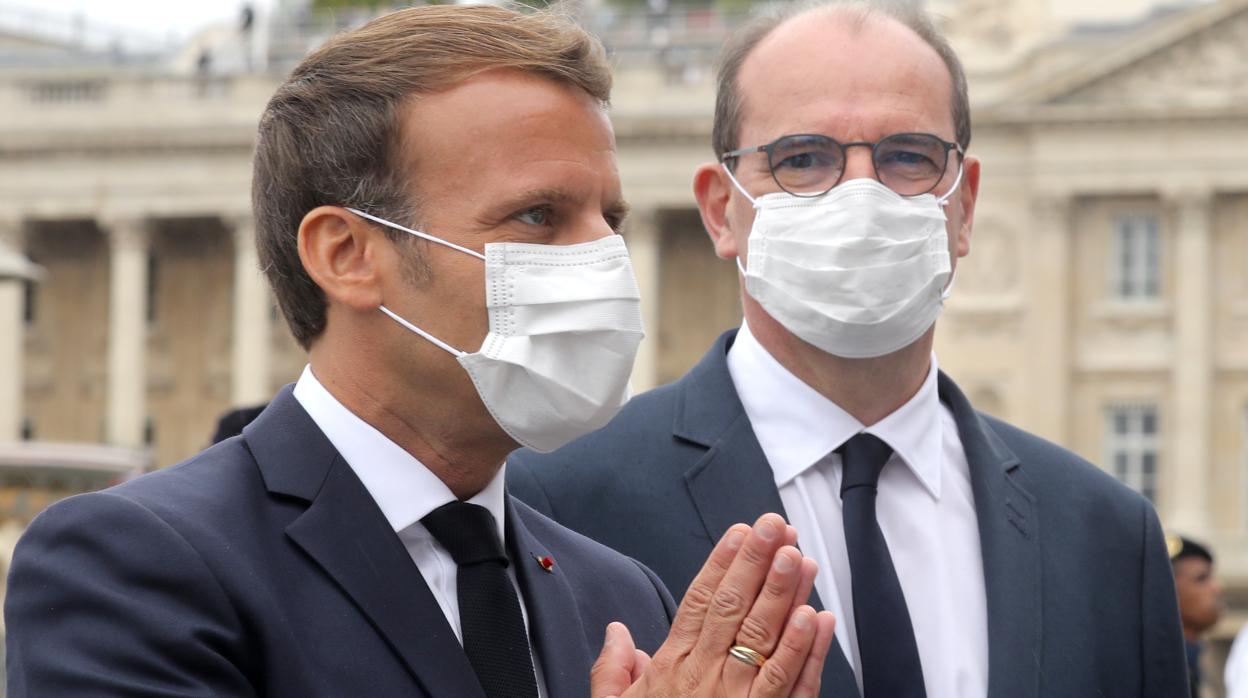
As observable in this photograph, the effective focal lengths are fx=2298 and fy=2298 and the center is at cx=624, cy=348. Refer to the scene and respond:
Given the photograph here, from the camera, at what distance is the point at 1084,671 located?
14.5ft

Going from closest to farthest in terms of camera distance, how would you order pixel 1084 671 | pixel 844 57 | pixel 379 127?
1. pixel 379 127
2. pixel 1084 671
3. pixel 844 57

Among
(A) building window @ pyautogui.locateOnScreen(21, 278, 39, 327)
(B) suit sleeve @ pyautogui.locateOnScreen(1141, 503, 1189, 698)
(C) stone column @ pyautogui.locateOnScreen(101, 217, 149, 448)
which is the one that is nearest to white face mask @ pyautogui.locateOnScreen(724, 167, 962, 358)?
(B) suit sleeve @ pyautogui.locateOnScreen(1141, 503, 1189, 698)

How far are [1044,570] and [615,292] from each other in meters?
1.46

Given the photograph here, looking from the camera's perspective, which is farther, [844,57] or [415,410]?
[844,57]

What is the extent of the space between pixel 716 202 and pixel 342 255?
1867mm

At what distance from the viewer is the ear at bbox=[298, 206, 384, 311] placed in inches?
131

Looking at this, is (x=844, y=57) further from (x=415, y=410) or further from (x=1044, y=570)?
(x=415, y=410)

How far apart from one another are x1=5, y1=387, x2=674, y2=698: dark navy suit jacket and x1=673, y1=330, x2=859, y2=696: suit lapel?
1116 millimetres

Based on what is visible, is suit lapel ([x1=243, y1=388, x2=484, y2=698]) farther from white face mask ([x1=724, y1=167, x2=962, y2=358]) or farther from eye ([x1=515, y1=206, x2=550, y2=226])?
white face mask ([x1=724, y1=167, x2=962, y2=358])

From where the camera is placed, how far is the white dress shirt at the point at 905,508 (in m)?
4.36

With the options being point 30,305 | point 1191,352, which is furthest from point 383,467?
point 30,305

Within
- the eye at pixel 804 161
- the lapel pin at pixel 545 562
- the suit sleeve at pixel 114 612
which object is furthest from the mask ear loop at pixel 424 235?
the eye at pixel 804 161

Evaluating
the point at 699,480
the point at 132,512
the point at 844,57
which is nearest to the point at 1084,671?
the point at 699,480

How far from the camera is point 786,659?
9.55 feet
